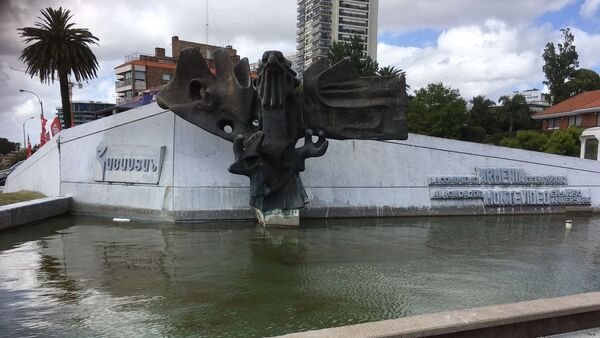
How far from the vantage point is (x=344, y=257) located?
8727mm

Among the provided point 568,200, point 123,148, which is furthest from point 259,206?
point 568,200

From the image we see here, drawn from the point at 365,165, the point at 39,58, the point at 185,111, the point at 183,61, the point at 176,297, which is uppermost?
the point at 39,58

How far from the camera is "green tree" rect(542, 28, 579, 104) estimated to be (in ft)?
179

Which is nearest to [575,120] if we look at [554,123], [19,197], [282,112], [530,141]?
[554,123]

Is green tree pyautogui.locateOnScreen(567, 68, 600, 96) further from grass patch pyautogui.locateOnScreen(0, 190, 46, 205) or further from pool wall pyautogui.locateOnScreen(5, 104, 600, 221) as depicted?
grass patch pyautogui.locateOnScreen(0, 190, 46, 205)

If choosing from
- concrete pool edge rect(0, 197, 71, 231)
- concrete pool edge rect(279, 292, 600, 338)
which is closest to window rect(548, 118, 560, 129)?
concrete pool edge rect(0, 197, 71, 231)

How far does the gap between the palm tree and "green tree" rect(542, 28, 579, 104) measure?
2098 inches

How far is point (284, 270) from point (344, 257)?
5.12 feet

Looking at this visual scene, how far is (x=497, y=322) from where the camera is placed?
390 centimetres

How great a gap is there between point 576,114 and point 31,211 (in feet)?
148

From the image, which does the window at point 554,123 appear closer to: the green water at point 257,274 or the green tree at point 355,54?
the green tree at point 355,54

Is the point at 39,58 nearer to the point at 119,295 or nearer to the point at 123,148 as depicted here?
the point at 123,148

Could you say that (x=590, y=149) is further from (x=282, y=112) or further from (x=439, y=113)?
(x=282, y=112)

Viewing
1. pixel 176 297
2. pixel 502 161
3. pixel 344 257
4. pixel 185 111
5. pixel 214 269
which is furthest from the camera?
pixel 502 161
